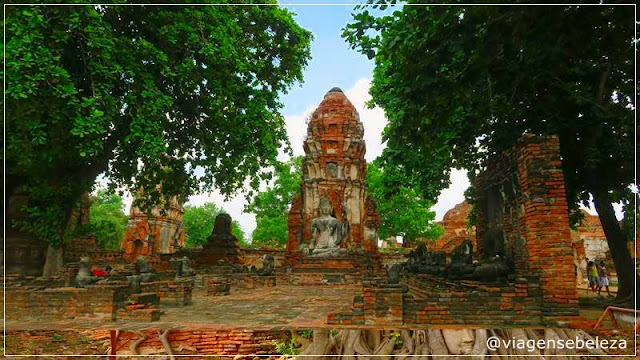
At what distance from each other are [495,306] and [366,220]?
52.4 ft

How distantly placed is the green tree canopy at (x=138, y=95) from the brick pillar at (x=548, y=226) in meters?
7.78

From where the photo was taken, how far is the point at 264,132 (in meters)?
14.6

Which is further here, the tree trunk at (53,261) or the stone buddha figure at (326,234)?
the stone buddha figure at (326,234)

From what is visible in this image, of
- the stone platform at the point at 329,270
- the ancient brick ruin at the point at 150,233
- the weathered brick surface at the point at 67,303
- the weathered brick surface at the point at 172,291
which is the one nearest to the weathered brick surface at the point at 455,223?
the stone platform at the point at 329,270

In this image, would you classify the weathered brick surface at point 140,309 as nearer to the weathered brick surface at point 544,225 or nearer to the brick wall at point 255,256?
the weathered brick surface at point 544,225

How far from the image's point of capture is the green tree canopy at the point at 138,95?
9.22m

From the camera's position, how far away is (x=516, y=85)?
698 cm

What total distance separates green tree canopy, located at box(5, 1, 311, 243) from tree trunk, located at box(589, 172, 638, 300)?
9.56 metres

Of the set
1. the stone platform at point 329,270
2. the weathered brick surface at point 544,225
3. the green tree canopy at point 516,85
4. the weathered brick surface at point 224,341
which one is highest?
the green tree canopy at point 516,85

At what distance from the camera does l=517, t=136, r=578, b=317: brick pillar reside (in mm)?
7031

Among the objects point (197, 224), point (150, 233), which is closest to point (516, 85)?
point (150, 233)

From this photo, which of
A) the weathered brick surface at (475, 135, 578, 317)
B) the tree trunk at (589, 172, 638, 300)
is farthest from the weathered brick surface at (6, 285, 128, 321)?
the tree trunk at (589, 172, 638, 300)

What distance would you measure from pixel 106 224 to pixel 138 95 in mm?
24023

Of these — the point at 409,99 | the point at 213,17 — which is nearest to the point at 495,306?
the point at 409,99
